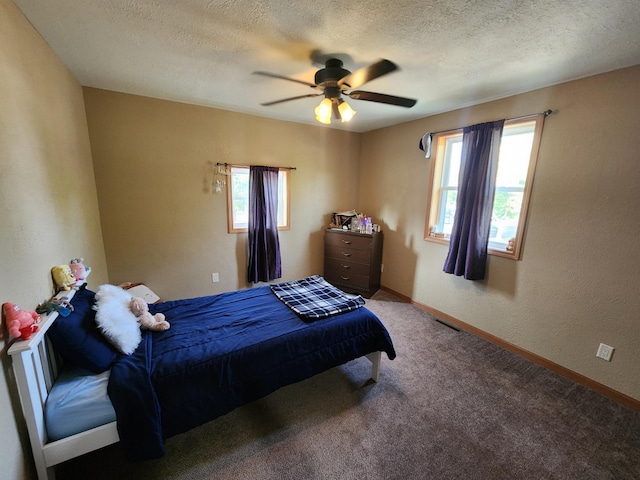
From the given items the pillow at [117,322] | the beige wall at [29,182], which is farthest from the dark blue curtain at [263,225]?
the pillow at [117,322]

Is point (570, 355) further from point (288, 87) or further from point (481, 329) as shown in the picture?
point (288, 87)

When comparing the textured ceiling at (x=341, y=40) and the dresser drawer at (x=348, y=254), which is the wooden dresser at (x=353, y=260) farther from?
the textured ceiling at (x=341, y=40)

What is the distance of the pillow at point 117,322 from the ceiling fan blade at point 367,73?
2018 millimetres

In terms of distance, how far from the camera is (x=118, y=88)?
2.38 metres

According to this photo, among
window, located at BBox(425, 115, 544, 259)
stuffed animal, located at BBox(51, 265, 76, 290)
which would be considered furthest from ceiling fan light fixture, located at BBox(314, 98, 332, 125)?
stuffed animal, located at BBox(51, 265, 76, 290)

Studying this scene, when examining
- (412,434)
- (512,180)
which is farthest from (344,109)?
(412,434)

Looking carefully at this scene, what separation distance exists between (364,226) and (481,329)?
1.84 meters

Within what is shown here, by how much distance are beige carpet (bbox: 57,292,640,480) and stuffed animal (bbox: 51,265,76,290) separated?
3.12 feet

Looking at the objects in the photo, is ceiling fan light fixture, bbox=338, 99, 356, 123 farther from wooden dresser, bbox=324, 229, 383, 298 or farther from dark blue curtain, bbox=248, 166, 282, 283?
wooden dresser, bbox=324, 229, 383, 298

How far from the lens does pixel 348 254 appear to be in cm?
363

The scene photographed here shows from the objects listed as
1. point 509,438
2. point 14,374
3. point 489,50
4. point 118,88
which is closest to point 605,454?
point 509,438

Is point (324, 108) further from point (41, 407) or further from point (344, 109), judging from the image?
point (41, 407)

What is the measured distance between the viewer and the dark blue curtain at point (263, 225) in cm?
318

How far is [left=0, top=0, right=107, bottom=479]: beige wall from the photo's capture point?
1063 millimetres
